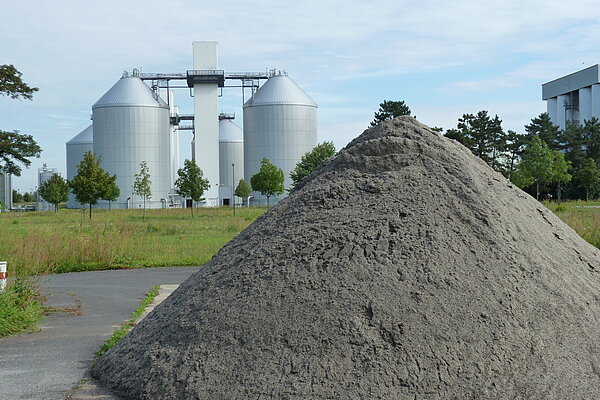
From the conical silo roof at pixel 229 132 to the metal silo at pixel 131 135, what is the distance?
401 inches

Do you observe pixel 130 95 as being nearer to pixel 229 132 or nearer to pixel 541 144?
pixel 229 132

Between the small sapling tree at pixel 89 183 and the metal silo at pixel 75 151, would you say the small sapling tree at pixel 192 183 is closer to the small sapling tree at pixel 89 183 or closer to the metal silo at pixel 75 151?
the small sapling tree at pixel 89 183

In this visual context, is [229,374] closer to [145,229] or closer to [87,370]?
[87,370]

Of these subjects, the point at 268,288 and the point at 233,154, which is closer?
the point at 268,288

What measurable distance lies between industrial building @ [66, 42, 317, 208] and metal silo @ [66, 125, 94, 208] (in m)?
12.9

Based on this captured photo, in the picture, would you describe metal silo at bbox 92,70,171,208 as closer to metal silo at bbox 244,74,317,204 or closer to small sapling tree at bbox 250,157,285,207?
metal silo at bbox 244,74,317,204

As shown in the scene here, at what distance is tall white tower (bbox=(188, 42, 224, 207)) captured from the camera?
2223 inches

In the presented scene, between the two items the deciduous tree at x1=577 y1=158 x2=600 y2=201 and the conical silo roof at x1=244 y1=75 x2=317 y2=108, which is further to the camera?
the conical silo roof at x1=244 y1=75 x2=317 y2=108

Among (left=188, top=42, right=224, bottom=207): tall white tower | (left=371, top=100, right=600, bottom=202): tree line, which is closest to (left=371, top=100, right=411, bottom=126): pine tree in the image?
(left=371, top=100, right=600, bottom=202): tree line

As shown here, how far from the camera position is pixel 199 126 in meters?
58.5

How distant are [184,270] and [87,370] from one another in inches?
327

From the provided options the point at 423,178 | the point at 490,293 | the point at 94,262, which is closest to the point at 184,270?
the point at 94,262

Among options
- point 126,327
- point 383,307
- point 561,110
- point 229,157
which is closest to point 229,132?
point 229,157

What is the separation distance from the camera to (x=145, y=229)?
2441cm
